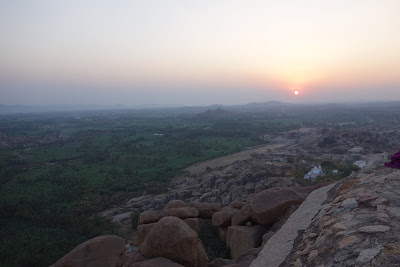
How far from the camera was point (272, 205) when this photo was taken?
9086 millimetres

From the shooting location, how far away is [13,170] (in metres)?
36.8

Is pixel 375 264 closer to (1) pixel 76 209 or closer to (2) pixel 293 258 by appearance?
(2) pixel 293 258

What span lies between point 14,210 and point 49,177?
11103 millimetres

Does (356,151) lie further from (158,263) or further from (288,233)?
(158,263)

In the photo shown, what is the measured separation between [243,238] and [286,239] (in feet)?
9.27

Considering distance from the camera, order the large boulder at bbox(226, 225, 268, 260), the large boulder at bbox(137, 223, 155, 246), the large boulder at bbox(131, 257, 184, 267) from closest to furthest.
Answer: the large boulder at bbox(131, 257, 184, 267)
the large boulder at bbox(226, 225, 268, 260)
the large boulder at bbox(137, 223, 155, 246)

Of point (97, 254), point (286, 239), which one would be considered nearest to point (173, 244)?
point (97, 254)

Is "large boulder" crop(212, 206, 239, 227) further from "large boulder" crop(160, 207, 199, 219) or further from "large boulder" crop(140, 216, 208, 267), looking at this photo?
"large boulder" crop(140, 216, 208, 267)

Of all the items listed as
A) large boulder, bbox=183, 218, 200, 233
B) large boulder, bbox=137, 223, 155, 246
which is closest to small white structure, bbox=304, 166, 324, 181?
large boulder, bbox=183, 218, 200, 233

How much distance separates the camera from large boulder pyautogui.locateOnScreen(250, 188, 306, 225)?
353 inches

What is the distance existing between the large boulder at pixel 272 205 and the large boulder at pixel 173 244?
9.04 feet

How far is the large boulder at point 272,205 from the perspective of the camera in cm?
897

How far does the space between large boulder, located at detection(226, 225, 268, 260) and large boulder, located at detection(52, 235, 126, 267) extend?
11.7 feet

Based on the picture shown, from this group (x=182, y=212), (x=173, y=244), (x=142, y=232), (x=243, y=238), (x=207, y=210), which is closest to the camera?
(x=173, y=244)
